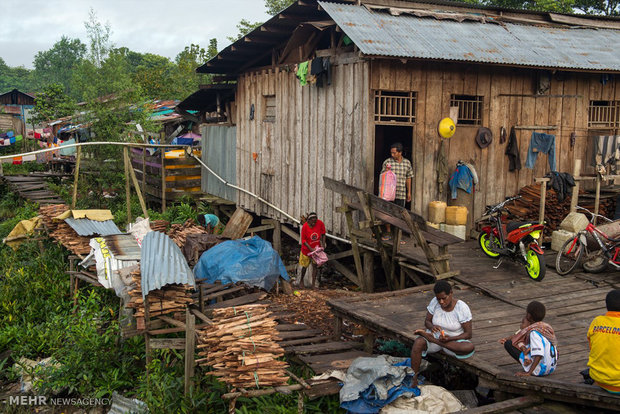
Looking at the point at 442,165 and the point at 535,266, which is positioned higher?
the point at 442,165

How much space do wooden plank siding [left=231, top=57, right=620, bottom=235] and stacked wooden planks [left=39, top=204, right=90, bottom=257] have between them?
14.9 ft

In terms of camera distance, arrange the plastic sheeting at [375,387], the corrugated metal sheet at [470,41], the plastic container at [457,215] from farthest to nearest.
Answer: the plastic container at [457,215] → the corrugated metal sheet at [470,41] → the plastic sheeting at [375,387]

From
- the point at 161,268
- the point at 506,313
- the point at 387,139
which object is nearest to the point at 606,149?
the point at 387,139

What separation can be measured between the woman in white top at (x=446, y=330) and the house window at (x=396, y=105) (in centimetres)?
468

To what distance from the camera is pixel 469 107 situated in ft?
35.2

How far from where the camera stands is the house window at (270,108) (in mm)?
13492

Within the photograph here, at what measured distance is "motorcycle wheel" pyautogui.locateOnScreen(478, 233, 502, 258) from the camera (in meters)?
9.38

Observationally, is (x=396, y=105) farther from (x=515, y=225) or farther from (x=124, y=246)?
(x=124, y=246)

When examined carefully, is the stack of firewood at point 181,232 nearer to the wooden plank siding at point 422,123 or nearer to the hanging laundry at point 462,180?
the wooden plank siding at point 422,123

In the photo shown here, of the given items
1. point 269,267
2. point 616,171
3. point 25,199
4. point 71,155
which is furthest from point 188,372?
point 71,155

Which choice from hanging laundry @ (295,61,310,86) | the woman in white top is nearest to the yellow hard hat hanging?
hanging laundry @ (295,61,310,86)

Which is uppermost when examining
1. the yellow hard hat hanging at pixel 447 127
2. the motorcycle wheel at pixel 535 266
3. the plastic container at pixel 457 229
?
the yellow hard hat hanging at pixel 447 127

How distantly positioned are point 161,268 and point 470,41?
22.4ft

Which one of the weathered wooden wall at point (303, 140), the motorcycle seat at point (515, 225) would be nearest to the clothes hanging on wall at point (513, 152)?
the motorcycle seat at point (515, 225)
